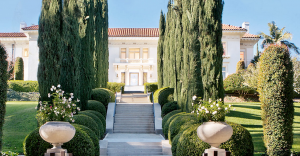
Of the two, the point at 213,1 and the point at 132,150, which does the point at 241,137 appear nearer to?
the point at 132,150

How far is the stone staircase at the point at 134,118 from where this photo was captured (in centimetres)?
1430

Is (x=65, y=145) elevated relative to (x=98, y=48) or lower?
lower

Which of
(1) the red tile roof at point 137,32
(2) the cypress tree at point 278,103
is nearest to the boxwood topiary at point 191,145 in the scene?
(2) the cypress tree at point 278,103

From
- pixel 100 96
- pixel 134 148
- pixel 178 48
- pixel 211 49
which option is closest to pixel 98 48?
pixel 100 96

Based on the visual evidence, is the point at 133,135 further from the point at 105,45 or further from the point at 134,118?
the point at 105,45

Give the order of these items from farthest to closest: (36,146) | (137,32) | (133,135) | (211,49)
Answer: (137,32), (133,135), (211,49), (36,146)

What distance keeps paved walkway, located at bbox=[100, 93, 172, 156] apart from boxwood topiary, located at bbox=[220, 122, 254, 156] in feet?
10.4

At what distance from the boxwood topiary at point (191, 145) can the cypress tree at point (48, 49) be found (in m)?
5.26

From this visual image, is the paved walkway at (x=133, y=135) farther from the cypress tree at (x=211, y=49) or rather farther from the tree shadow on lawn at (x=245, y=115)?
the tree shadow on lawn at (x=245, y=115)

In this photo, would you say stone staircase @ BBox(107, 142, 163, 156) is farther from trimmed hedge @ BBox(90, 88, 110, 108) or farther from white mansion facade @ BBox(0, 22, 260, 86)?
white mansion facade @ BBox(0, 22, 260, 86)

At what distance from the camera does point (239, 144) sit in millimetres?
6852

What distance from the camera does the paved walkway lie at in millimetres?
9695

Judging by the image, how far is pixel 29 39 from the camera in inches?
1202

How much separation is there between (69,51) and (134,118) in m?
6.44
